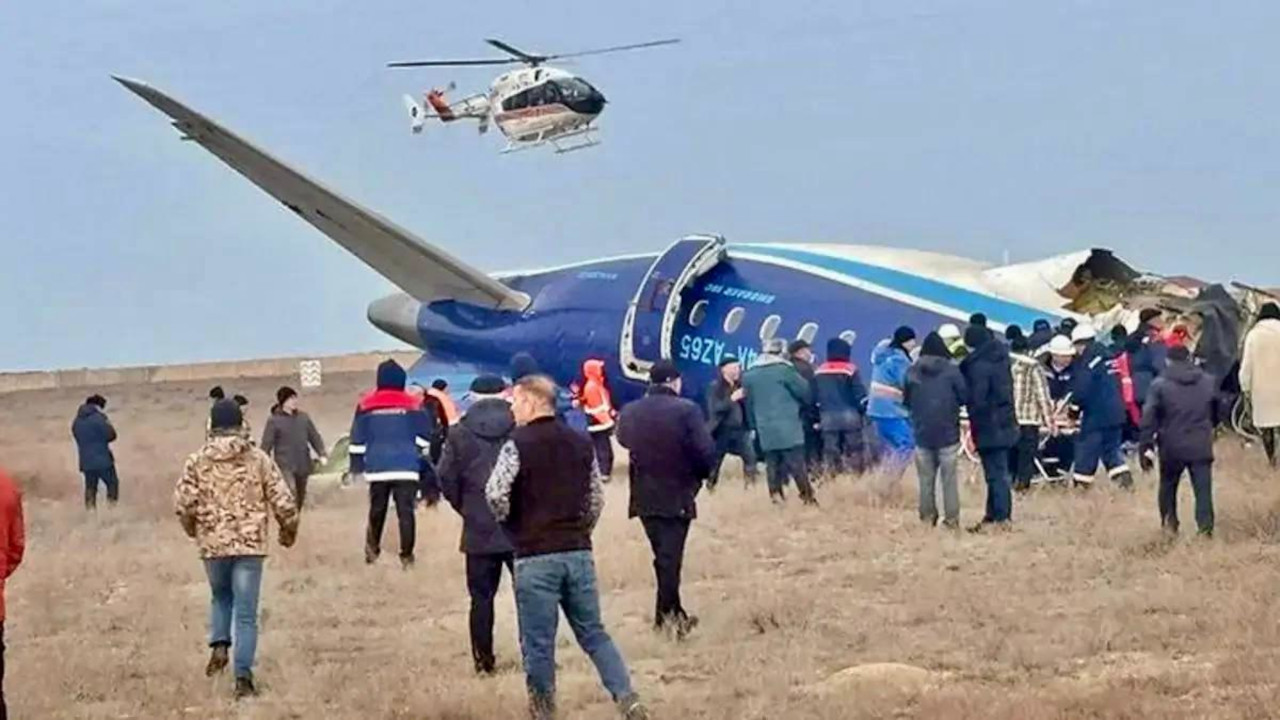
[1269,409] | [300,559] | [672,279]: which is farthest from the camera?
[672,279]

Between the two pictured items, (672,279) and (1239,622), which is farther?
(672,279)

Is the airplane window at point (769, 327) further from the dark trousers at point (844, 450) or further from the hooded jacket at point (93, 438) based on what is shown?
the hooded jacket at point (93, 438)

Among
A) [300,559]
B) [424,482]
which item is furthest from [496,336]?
[300,559]

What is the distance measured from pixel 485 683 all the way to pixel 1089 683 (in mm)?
3223

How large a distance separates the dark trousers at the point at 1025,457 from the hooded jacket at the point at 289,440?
22.7 feet

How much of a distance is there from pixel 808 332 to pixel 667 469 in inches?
433

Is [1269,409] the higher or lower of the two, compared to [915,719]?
higher

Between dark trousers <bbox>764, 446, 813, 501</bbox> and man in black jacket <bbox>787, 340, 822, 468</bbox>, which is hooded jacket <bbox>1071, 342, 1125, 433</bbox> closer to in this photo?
dark trousers <bbox>764, 446, 813, 501</bbox>

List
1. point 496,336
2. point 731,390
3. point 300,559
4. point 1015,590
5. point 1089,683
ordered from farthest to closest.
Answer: point 496,336 < point 731,390 < point 300,559 < point 1015,590 < point 1089,683

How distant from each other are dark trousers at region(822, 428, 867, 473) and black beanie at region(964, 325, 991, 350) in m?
3.57

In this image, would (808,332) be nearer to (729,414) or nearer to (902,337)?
(729,414)

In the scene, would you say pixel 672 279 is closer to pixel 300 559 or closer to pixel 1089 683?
A: pixel 300 559

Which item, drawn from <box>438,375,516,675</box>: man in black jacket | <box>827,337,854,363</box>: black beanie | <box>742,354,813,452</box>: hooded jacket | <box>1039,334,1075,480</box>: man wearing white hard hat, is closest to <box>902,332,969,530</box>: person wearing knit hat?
<box>742,354,813,452</box>: hooded jacket

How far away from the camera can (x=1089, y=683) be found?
1018 centimetres
